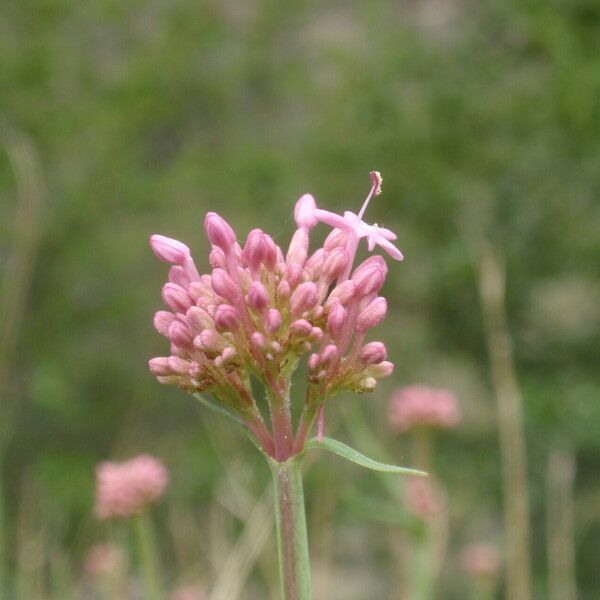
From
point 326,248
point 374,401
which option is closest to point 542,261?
point 374,401

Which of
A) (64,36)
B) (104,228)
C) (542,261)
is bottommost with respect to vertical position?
(542,261)

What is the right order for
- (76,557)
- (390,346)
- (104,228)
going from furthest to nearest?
1. (104,228)
2. (390,346)
3. (76,557)

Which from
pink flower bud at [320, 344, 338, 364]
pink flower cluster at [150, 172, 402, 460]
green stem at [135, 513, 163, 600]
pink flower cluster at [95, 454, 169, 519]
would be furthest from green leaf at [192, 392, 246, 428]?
pink flower cluster at [95, 454, 169, 519]

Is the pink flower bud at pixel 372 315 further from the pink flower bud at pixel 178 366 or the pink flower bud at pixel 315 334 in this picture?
the pink flower bud at pixel 178 366

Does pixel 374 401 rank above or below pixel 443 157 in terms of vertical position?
below

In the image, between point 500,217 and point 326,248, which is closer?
point 326,248

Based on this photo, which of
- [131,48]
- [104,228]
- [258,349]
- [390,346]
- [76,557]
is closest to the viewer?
[258,349]

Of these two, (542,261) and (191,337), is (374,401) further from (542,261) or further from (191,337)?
(191,337)

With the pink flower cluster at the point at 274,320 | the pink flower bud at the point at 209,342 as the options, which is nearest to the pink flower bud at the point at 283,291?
the pink flower cluster at the point at 274,320
